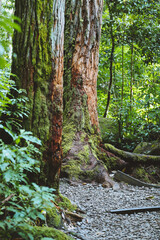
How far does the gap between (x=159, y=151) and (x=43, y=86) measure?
144 inches

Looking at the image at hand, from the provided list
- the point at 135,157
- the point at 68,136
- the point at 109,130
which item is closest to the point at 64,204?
the point at 68,136

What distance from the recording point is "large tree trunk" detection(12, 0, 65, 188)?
2.43 m

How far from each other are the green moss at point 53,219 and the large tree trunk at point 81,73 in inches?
85.2

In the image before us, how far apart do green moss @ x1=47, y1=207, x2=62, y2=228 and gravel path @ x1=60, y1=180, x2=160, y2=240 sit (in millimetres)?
218

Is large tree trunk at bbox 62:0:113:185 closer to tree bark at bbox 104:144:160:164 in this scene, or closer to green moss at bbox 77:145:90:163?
green moss at bbox 77:145:90:163

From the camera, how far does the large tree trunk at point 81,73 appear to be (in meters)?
4.61

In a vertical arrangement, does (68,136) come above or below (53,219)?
above

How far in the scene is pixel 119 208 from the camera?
316 cm

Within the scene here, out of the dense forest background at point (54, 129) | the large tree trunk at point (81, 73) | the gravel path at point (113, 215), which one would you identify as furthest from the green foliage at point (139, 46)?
the gravel path at point (113, 215)

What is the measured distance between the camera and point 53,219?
2314 mm

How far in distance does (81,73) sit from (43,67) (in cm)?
230

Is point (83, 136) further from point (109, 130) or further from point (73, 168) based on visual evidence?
point (109, 130)

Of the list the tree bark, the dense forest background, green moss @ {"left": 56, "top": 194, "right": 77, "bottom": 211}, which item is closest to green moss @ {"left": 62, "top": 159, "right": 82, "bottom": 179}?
the dense forest background

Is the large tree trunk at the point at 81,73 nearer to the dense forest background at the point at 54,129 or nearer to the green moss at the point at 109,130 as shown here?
the dense forest background at the point at 54,129
